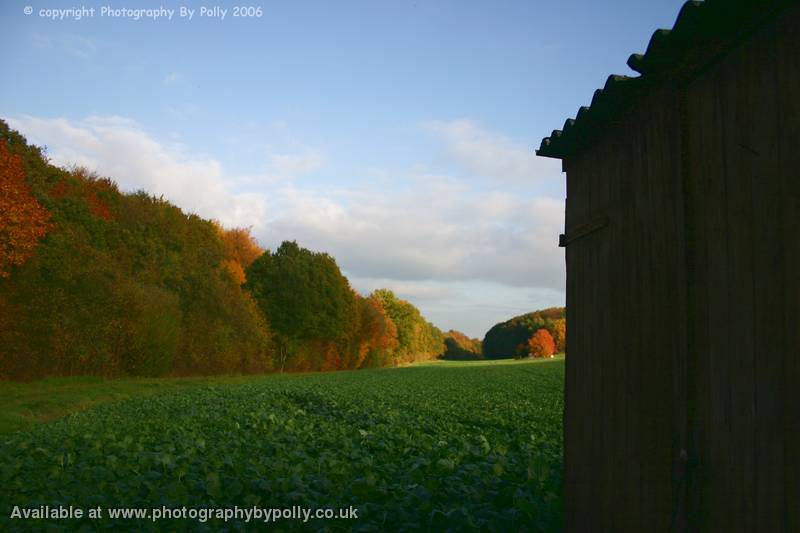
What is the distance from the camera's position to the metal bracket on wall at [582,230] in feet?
17.4

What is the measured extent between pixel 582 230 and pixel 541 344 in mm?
130001

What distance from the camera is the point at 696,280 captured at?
4.04 m

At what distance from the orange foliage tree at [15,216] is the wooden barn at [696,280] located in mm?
27849

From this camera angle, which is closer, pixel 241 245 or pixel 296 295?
pixel 296 295

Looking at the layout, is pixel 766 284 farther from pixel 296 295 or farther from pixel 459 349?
pixel 459 349

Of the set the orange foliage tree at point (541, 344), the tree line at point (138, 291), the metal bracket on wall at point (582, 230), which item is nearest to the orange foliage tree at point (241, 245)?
the tree line at point (138, 291)

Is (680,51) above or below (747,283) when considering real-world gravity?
above

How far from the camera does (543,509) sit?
21.9 ft

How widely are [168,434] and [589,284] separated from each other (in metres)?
10.4

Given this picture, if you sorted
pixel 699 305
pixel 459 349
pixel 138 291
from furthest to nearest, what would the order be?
pixel 459 349 < pixel 138 291 < pixel 699 305

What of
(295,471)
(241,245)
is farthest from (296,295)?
(295,471)

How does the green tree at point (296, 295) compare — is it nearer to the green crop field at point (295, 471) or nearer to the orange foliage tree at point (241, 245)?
the orange foliage tree at point (241, 245)

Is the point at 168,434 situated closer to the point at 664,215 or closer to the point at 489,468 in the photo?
the point at 489,468

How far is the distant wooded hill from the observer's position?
135m
